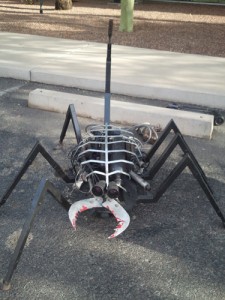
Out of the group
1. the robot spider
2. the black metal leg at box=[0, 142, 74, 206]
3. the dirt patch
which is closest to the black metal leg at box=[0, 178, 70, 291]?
the robot spider

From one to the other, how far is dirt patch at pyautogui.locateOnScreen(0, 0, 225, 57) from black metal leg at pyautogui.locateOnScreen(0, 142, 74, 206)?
556 centimetres

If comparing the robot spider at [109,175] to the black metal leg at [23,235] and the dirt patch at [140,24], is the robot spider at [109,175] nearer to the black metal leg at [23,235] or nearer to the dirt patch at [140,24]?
the black metal leg at [23,235]

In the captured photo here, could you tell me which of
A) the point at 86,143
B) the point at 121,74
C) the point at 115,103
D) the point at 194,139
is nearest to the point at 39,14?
the point at 121,74

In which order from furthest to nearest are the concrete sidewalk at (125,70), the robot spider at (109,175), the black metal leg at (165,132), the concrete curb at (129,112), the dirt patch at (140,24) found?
the dirt patch at (140,24), the concrete sidewalk at (125,70), the concrete curb at (129,112), the black metal leg at (165,132), the robot spider at (109,175)

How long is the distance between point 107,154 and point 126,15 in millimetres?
7422

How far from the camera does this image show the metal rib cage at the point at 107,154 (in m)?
2.52

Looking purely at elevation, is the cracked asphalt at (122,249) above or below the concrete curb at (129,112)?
below

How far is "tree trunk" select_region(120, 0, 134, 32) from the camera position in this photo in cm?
895

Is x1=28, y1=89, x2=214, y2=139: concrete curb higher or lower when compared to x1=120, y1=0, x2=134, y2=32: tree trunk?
lower

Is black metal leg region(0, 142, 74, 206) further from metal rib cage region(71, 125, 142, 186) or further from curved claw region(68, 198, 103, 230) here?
curved claw region(68, 198, 103, 230)

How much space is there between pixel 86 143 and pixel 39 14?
10.4 m

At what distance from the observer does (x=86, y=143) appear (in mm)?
2693

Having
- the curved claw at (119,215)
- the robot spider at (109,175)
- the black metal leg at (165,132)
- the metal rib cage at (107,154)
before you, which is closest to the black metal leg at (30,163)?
the robot spider at (109,175)

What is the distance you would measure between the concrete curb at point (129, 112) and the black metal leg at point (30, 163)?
1813 millimetres
